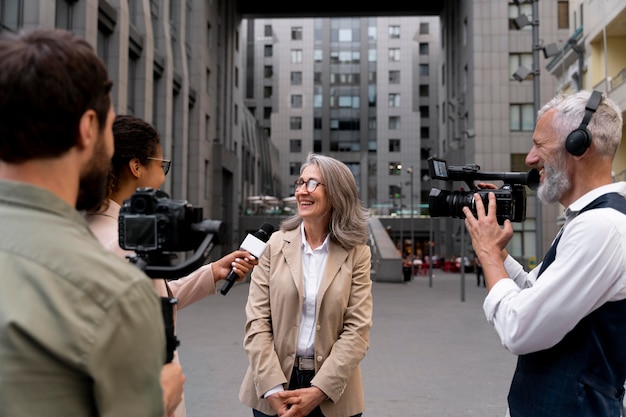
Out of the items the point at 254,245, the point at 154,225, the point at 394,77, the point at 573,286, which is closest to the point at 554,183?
the point at 573,286

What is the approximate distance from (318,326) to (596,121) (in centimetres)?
182

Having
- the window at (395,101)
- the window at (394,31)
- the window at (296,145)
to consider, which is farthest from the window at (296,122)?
the window at (394,31)

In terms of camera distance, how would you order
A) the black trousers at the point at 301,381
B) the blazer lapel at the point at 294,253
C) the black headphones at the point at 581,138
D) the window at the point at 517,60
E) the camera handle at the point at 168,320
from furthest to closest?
the window at the point at 517,60
the blazer lapel at the point at 294,253
the black trousers at the point at 301,381
the black headphones at the point at 581,138
the camera handle at the point at 168,320

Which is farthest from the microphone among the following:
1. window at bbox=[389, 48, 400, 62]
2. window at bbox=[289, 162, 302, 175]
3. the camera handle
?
window at bbox=[389, 48, 400, 62]

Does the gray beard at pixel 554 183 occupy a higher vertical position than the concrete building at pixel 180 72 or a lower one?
lower

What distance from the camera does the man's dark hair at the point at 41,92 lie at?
138 cm

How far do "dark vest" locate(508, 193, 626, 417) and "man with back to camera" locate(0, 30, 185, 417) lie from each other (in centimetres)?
154

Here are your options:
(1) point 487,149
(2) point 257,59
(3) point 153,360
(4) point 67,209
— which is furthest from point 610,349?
(2) point 257,59

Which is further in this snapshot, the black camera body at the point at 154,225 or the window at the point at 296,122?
the window at the point at 296,122

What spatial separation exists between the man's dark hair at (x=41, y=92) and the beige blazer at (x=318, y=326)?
2.33 meters

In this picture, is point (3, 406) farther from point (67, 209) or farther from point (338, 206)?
point (338, 206)

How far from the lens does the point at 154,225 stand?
6.10 feet

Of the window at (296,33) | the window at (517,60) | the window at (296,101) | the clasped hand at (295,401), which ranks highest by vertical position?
the window at (296,33)

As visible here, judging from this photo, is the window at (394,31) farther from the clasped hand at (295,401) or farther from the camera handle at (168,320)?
the camera handle at (168,320)
